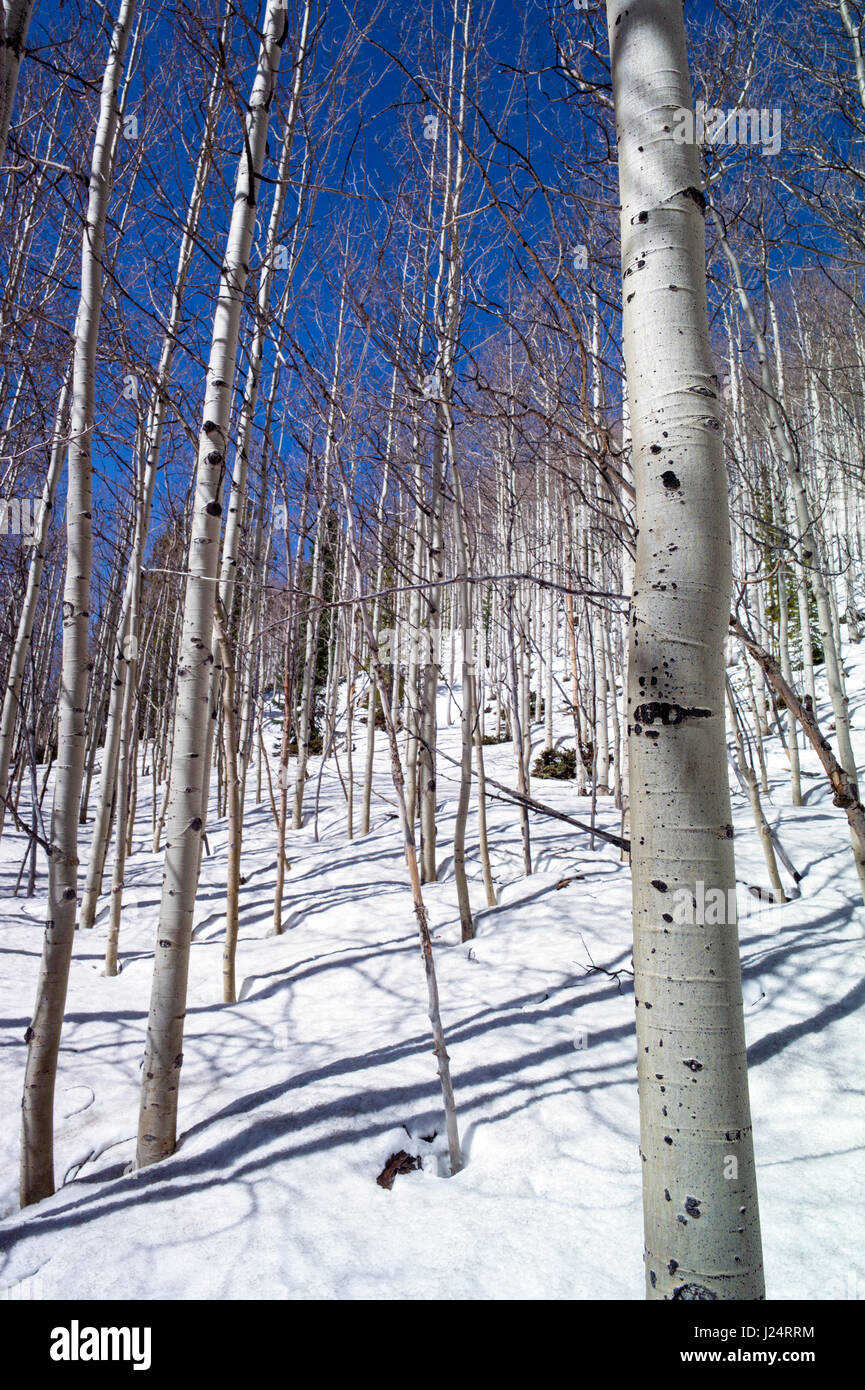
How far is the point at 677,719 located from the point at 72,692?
2809 millimetres

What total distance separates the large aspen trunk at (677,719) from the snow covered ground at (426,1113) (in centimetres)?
108

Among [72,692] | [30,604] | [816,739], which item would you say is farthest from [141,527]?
[816,739]

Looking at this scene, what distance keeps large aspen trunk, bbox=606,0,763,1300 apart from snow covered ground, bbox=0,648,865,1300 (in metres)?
1.08

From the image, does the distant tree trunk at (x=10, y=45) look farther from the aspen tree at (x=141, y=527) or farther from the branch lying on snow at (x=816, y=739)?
the aspen tree at (x=141, y=527)

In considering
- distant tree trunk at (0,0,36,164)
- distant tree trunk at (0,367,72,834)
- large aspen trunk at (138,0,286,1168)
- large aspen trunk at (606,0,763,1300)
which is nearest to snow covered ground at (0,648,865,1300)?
large aspen trunk at (138,0,286,1168)

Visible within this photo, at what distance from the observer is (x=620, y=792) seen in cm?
747

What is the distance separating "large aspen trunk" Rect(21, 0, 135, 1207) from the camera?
108 inches

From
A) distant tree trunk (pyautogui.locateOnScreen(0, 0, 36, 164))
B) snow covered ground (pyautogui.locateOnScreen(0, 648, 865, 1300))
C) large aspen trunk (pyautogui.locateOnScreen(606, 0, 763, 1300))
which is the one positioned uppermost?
distant tree trunk (pyautogui.locateOnScreen(0, 0, 36, 164))

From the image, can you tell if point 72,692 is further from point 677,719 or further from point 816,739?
point 816,739

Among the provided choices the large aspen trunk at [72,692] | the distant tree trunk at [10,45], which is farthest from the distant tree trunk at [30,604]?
the distant tree trunk at [10,45]

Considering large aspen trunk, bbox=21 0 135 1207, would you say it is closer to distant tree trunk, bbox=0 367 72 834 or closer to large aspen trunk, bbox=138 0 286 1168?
large aspen trunk, bbox=138 0 286 1168

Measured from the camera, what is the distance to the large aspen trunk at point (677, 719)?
104 centimetres

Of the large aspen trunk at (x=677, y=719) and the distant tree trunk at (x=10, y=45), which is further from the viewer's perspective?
the distant tree trunk at (x=10, y=45)

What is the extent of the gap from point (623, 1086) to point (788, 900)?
2311 mm
